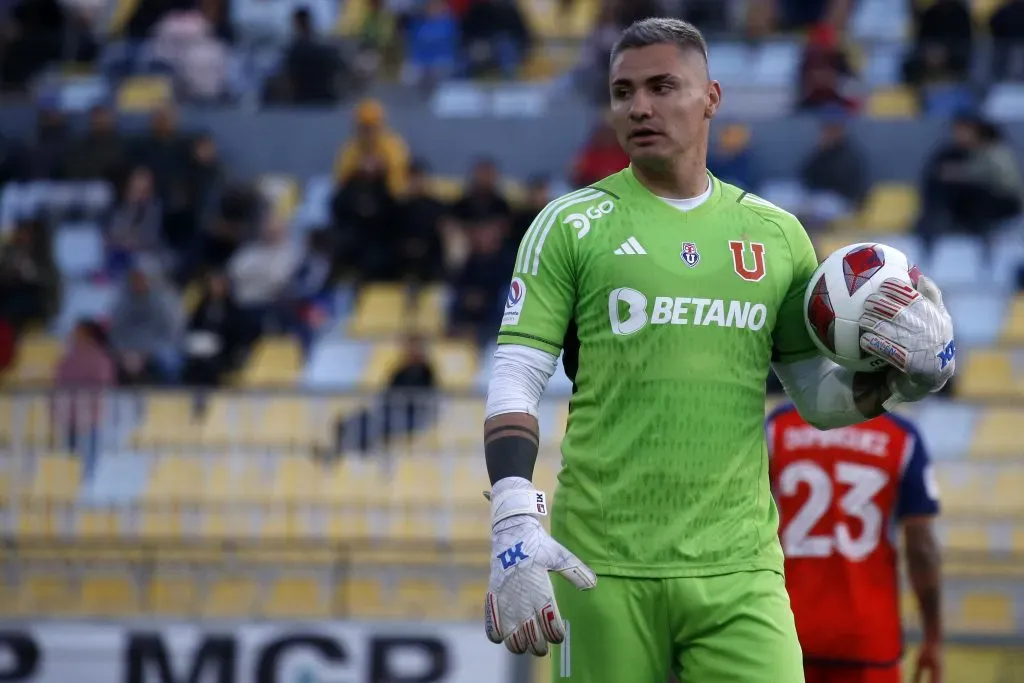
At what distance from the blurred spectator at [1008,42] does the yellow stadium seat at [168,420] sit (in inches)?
312

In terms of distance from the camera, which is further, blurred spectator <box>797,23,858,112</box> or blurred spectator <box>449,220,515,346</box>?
blurred spectator <box>797,23,858,112</box>

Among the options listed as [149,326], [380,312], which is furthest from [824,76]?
[149,326]

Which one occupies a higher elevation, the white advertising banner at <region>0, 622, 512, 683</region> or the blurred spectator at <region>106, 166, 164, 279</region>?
the blurred spectator at <region>106, 166, 164, 279</region>

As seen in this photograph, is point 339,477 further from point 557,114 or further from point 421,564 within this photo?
point 557,114

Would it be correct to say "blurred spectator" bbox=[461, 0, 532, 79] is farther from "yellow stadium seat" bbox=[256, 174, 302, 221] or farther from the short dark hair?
the short dark hair

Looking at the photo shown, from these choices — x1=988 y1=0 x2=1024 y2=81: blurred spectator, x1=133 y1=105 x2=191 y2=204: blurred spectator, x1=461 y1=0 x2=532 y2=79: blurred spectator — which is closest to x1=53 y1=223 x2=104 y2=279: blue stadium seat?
x1=133 y1=105 x2=191 y2=204: blurred spectator

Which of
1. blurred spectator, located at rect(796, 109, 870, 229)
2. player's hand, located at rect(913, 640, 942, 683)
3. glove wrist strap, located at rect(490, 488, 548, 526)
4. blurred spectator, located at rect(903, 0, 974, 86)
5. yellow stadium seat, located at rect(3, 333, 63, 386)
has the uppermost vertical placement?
blurred spectator, located at rect(903, 0, 974, 86)

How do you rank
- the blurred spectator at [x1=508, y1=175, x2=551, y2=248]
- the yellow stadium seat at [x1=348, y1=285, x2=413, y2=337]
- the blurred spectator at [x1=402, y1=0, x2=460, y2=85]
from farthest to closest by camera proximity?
the blurred spectator at [x1=402, y1=0, x2=460, y2=85] → the yellow stadium seat at [x1=348, y1=285, x2=413, y2=337] → the blurred spectator at [x1=508, y1=175, x2=551, y2=248]

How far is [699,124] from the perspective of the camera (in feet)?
14.7

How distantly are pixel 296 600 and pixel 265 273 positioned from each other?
419 cm

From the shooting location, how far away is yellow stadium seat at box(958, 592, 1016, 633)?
9281 mm

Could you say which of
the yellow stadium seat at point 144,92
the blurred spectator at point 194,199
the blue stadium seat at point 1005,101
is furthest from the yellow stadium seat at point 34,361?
the blue stadium seat at point 1005,101

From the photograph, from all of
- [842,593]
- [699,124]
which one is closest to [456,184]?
[842,593]

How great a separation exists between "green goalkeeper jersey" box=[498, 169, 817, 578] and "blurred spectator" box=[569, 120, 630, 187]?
31.0ft
